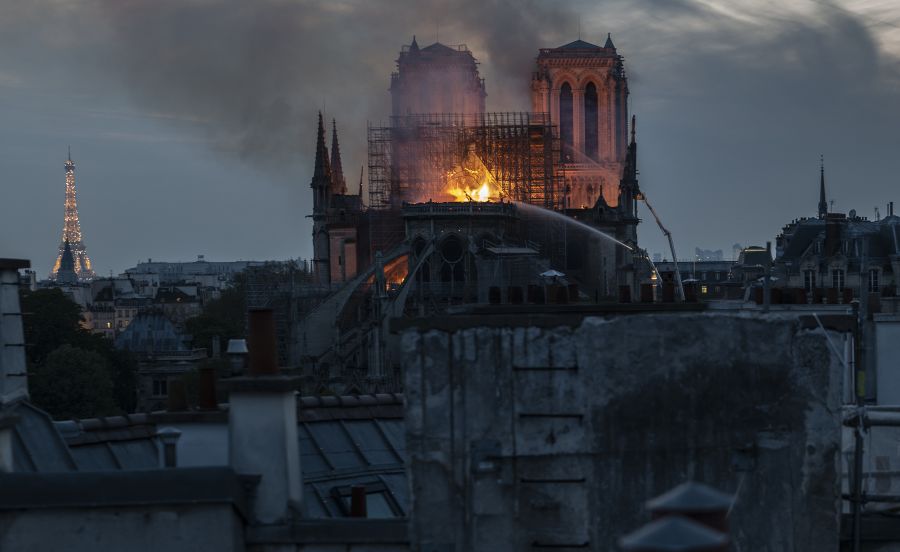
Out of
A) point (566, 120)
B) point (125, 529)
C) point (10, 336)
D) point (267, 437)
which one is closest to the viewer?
point (125, 529)

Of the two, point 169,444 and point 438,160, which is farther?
point 438,160

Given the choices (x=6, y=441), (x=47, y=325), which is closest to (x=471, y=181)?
(x=47, y=325)

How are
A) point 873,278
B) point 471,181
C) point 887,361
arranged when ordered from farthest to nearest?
point 471,181, point 873,278, point 887,361

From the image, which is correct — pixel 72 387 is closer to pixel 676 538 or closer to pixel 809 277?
pixel 809 277

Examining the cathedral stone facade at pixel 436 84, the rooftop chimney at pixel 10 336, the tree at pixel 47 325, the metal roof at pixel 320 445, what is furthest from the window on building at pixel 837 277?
the rooftop chimney at pixel 10 336

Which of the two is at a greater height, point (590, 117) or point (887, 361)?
point (590, 117)

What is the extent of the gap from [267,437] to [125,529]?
1.24 metres

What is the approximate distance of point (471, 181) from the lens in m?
102

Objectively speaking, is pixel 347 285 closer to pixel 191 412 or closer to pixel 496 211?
pixel 496 211

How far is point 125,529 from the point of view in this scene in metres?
12.8

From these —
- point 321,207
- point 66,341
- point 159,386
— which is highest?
point 321,207

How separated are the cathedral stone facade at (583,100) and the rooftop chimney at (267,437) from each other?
4180 inches

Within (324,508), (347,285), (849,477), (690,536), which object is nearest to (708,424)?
(849,477)

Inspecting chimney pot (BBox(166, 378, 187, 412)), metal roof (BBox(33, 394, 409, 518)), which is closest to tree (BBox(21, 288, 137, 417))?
metal roof (BBox(33, 394, 409, 518))
